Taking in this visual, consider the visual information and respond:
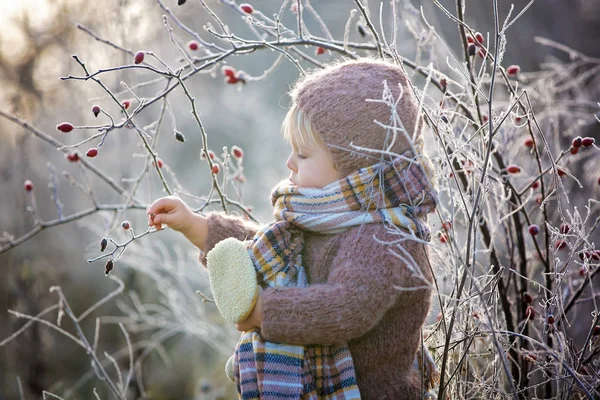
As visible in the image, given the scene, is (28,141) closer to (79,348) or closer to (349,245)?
(79,348)

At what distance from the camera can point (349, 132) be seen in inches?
61.5

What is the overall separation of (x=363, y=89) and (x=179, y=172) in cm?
670

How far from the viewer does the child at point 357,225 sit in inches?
58.6

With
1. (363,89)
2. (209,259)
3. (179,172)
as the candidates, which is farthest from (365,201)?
(179,172)

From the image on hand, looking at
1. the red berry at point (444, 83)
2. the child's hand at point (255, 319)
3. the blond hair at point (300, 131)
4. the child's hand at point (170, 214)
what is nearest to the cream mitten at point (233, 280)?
the child's hand at point (255, 319)

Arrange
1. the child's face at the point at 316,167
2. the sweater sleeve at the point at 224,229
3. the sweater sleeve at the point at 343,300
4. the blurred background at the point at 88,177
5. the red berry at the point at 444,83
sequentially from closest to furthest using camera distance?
the sweater sleeve at the point at 343,300 < the child's face at the point at 316,167 < the sweater sleeve at the point at 224,229 < the red berry at the point at 444,83 < the blurred background at the point at 88,177

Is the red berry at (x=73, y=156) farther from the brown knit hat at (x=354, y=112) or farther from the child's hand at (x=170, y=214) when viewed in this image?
the brown knit hat at (x=354, y=112)

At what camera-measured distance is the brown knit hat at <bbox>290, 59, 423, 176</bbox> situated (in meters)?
1.56

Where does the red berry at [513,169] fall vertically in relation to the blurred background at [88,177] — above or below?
below

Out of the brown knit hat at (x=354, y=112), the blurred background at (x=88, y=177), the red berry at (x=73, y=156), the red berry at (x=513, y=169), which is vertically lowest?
the red berry at (x=513, y=169)

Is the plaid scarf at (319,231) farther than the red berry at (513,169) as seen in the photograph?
No

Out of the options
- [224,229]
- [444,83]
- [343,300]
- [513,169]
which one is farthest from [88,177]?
[343,300]

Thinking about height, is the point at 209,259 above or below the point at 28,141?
below

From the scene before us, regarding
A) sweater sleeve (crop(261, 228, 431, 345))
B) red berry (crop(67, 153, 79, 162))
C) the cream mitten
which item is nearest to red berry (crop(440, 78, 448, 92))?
sweater sleeve (crop(261, 228, 431, 345))
